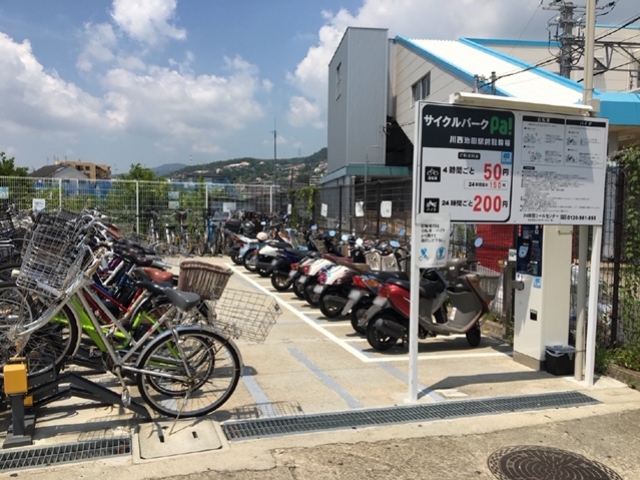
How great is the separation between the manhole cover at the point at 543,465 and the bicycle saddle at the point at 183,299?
7.41 ft

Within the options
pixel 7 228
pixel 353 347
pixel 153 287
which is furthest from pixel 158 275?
pixel 7 228

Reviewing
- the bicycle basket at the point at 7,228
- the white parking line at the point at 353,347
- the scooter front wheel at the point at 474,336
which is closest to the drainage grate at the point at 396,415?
the white parking line at the point at 353,347

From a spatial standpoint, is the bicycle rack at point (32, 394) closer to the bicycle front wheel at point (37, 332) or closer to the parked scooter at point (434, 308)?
the bicycle front wheel at point (37, 332)

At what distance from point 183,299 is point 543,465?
2.64 meters

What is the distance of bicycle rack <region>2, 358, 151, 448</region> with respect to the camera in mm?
3514

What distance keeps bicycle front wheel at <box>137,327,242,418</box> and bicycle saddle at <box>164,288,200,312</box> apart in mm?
164

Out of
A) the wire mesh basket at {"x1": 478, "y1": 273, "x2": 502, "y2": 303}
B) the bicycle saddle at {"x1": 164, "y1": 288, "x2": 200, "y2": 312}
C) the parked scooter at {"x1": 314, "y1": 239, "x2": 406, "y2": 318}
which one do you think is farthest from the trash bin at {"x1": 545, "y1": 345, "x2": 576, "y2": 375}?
the bicycle saddle at {"x1": 164, "y1": 288, "x2": 200, "y2": 312}

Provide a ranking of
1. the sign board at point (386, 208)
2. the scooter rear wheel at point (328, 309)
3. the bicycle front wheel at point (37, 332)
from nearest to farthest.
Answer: the bicycle front wheel at point (37, 332)
the scooter rear wheel at point (328, 309)
the sign board at point (386, 208)

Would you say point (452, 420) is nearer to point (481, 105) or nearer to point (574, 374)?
point (574, 374)

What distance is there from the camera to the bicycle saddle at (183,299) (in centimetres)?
386

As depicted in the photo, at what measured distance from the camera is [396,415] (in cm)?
417

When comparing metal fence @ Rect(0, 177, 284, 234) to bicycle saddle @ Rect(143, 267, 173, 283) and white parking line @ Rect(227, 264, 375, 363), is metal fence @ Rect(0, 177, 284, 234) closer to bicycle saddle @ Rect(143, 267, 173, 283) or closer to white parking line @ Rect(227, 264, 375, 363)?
white parking line @ Rect(227, 264, 375, 363)

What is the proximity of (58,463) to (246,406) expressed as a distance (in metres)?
1.43

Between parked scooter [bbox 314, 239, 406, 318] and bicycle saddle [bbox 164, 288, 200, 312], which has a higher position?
bicycle saddle [bbox 164, 288, 200, 312]
